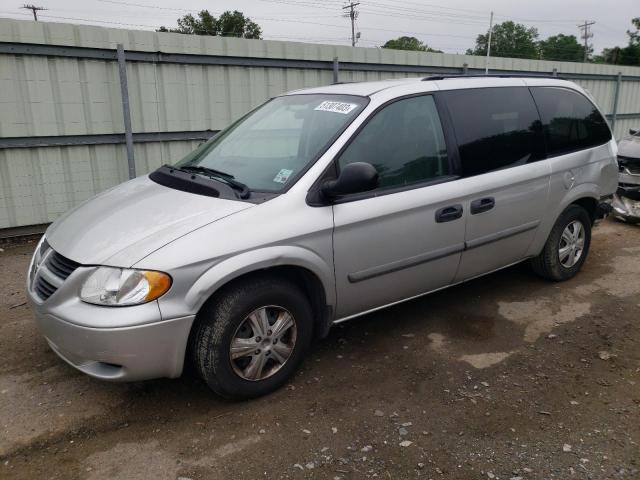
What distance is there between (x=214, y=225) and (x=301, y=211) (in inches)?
20.5

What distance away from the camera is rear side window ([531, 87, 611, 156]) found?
14.9 feet

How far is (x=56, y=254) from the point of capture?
3.08 m

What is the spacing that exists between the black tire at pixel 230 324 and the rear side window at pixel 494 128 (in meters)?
1.66

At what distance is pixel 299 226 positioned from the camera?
3.10 metres

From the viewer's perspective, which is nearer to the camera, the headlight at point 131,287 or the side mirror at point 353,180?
the headlight at point 131,287

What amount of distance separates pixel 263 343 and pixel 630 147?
6718 mm

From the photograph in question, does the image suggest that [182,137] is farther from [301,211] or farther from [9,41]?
[301,211]

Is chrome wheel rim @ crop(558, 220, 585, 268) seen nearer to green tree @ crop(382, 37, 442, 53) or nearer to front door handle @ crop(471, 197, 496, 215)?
front door handle @ crop(471, 197, 496, 215)

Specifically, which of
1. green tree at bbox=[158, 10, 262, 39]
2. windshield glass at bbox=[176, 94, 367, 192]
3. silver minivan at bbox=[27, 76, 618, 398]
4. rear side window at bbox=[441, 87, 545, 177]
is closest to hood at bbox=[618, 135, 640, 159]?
silver minivan at bbox=[27, 76, 618, 398]

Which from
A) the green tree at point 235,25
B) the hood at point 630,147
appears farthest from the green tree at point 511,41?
the hood at point 630,147

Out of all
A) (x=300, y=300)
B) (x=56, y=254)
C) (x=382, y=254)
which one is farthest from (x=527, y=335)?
(x=56, y=254)

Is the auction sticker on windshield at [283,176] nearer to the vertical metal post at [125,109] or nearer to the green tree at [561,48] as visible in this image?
the vertical metal post at [125,109]

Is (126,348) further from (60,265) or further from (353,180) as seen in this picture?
(353,180)

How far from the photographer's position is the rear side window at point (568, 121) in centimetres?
455
